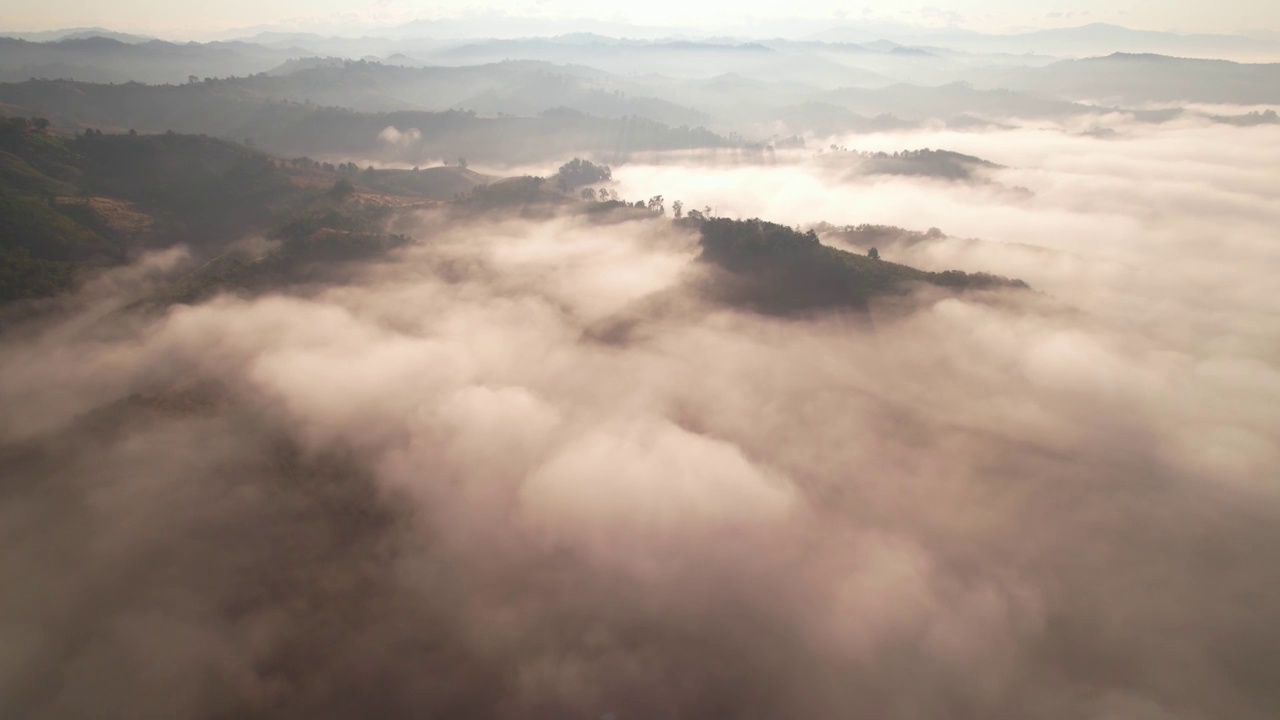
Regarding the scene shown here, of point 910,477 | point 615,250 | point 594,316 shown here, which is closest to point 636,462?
point 910,477

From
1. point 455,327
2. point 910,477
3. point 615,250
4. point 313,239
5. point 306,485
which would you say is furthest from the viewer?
point 615,250

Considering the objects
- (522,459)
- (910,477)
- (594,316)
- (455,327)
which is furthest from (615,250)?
(910,477)

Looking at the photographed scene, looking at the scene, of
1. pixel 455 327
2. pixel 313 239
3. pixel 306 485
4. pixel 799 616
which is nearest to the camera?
pixel 799 616

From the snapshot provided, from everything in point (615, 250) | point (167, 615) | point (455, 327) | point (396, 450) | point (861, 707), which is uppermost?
point (615, 250)

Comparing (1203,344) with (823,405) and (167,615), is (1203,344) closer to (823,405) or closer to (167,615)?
(823,405)

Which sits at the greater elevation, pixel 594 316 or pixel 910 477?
pixel 594 316

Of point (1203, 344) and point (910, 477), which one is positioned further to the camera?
point (1203, 344)

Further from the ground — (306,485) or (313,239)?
(313,239)

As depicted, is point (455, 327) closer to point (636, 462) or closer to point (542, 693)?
point (636, 462)

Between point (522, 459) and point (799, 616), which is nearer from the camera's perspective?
point (799, 616)

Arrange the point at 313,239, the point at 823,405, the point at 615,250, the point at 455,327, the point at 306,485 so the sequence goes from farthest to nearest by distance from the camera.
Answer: the point at 615,250
the point at 313,239
the point at 455,327
the point at 823,405
the point at 306,485
